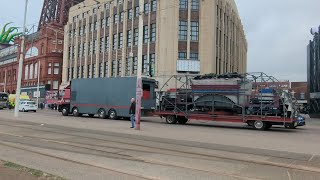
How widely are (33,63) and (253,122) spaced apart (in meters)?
69.6

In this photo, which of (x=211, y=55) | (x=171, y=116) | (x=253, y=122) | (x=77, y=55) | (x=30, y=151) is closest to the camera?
(x=30, y=151)

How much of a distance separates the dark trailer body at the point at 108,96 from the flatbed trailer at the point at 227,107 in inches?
108

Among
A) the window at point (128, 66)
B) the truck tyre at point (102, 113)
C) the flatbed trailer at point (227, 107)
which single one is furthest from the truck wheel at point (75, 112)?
the window at point (128, 66)

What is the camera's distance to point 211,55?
5225 centimetres

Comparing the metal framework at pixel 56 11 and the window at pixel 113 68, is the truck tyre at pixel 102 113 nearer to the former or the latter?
the window at pixel 113 68

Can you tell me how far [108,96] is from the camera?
32531 mm

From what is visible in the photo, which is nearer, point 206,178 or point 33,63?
point 206,178

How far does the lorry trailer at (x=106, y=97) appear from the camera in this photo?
31.2 meters

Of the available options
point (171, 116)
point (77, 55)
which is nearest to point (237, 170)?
point (171, 116)

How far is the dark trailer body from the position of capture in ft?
102

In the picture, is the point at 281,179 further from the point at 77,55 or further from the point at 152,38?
the point at 77,55

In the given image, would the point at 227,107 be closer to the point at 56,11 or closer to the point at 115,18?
the point at 115,18

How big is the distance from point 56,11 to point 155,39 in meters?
47.3

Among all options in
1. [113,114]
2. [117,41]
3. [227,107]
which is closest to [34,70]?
[117,41]
